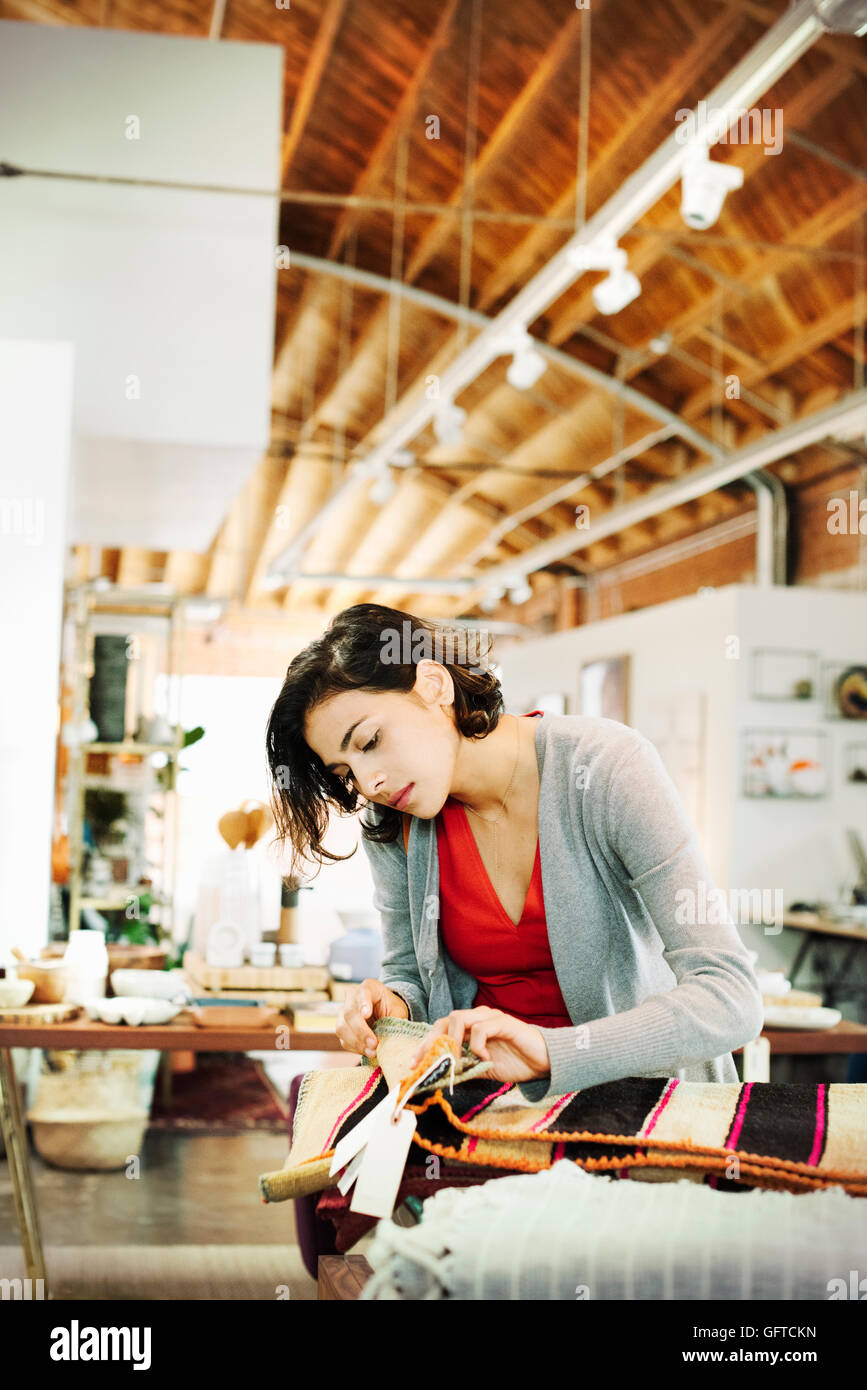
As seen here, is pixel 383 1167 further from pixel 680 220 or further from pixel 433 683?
pixel 680 220

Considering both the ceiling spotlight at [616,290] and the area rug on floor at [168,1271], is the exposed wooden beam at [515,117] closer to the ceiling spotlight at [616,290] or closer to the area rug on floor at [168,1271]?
the ceiling spotlight at [616,290]

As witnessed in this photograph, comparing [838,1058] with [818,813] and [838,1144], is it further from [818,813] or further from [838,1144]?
[838,1144]

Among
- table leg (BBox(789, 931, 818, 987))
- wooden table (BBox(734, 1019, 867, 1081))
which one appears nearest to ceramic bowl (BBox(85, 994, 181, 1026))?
wooden table (BBox(734, 1019, 867, 1081))

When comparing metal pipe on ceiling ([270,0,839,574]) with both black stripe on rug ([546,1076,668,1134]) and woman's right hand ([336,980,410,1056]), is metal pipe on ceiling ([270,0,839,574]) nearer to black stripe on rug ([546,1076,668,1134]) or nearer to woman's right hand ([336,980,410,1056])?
woman's right hand ([336,980,410,1056])

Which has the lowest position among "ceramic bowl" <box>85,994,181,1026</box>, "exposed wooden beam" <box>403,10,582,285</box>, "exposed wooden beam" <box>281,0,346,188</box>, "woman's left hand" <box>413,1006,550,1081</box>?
"ceramic bowl" <box>85,994,181,1026</box>

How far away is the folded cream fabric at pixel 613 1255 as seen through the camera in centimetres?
117

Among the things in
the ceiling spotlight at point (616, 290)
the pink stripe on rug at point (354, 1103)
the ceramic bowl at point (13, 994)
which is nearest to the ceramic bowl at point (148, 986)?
the ceramic bowl at point (13, 994)

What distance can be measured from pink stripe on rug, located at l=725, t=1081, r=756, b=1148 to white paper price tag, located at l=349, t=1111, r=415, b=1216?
344mm

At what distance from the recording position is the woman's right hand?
184 centimetres

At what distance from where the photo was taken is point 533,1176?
1.30 metres

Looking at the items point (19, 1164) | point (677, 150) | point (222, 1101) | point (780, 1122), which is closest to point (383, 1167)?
point (780, 1122)

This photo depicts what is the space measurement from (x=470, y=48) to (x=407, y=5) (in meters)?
0.43

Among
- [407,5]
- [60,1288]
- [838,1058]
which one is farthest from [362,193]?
[60,1288]

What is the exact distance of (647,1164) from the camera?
1366 millimetres
